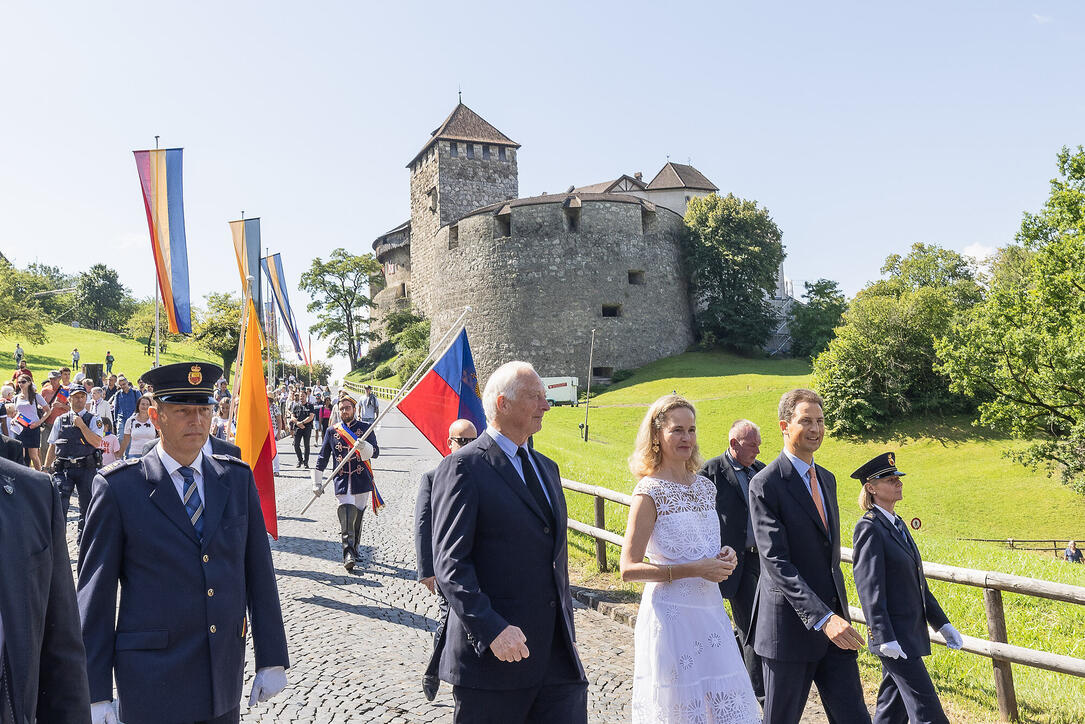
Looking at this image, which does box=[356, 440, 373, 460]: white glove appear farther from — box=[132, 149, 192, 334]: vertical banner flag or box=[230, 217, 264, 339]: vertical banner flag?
box=[230, 217, 264, 339]: vertical banner flag

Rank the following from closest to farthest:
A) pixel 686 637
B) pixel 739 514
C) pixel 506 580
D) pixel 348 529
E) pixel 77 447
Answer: pixel 506 580 → pixel 686 637 → pixel 739 514 → pixel 348 529 → pixel 77 447

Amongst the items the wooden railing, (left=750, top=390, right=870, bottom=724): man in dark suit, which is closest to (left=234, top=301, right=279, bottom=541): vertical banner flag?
the wooden railing

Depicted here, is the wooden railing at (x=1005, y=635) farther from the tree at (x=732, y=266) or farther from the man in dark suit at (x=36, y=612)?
the tree at (x=732, y=266)

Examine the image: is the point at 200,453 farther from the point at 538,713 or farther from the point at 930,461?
the point at 930,461

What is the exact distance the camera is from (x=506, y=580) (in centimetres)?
311

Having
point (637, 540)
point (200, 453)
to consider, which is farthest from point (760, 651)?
point (200, 453)

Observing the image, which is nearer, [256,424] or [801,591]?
[801,591]

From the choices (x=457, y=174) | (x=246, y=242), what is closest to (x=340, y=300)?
(x=457, y=174)

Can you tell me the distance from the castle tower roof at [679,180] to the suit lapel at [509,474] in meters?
62.3

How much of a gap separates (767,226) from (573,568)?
4912 cm

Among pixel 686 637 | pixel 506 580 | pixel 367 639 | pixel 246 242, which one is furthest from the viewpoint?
pixel 246 242

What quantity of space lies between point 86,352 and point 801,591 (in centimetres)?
5968

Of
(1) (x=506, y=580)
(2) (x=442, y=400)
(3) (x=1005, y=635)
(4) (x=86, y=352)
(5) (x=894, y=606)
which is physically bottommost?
(3) (x=1005, y=635)

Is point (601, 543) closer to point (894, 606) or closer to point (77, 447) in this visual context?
point (894, 606)
